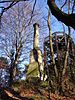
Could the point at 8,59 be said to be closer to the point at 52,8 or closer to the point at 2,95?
the point at 2,95

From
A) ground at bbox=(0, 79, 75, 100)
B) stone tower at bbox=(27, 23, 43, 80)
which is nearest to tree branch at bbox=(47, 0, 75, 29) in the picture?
ground at bbox=(0, 79, 75, 100)

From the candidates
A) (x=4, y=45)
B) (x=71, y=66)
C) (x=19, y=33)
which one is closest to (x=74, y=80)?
(x=71, y=66)

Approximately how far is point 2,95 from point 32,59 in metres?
7.77

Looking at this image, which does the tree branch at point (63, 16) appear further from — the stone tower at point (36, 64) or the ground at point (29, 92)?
the stone tower at point (36, 64)

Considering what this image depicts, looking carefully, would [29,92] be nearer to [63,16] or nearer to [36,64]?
[36,64]

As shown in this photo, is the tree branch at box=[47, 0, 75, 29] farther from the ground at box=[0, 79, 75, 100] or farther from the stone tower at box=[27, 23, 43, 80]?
Answer: the stone tower at box=[27, 23, 43, 80]

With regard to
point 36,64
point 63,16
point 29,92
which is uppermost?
point 63,16

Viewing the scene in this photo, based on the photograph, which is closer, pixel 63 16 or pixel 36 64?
pixel 63 16

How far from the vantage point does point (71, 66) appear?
58.2ft

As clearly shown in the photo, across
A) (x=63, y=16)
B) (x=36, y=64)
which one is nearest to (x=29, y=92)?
(x=36, y=64)

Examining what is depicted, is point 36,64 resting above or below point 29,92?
above

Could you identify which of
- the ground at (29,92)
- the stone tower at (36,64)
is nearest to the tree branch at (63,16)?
the ground at (29,92)

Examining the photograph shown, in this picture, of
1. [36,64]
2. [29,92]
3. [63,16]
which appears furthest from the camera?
[36,64]

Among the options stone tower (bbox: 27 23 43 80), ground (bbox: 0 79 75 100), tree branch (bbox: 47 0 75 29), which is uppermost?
tree branch (bbox: 47 0 75 29)
